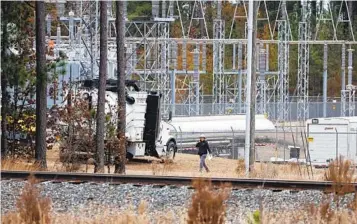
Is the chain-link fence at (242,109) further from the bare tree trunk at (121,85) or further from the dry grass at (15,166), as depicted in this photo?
the dry grass at (15,166)

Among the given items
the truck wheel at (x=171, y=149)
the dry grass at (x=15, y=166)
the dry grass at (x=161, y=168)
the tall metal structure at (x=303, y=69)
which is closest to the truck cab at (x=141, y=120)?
the truck wheel at (x=171, y=149)

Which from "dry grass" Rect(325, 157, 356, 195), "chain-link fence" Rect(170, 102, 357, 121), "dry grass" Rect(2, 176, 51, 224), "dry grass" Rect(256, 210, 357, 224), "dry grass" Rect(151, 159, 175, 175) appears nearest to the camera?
"dry grass" Rect(2, 176, 51, 224)

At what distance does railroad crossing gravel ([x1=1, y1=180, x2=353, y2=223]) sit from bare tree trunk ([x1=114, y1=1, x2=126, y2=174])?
995 cm

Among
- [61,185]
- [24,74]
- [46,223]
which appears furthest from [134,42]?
[46,223]

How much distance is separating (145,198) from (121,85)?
42.4 feet

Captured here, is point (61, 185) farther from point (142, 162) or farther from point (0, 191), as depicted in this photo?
point (142, 162)

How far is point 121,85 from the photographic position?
2925cm

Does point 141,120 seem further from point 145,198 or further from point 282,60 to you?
point 282,60

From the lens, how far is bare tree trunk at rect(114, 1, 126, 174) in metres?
27.6

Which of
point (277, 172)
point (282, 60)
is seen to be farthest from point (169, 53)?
point (277, 172)

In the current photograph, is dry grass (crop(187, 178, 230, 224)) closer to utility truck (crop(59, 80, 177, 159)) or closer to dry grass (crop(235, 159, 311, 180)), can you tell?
dry grass (crop(235, 159, 311, 180))

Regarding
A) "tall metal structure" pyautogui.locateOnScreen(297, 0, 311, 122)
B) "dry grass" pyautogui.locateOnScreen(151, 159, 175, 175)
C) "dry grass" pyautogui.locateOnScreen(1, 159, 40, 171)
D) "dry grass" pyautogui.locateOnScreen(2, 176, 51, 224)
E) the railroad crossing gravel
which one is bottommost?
"dry grass" pyautogui.locateOnScreen(151, 159, 175, 175)

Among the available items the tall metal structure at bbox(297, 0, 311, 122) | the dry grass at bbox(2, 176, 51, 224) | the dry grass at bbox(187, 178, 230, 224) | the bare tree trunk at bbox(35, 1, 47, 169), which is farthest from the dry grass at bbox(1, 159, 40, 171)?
the tall metal structure at bbox(297, 0, 311, 122)

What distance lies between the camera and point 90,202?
53.1 ft
